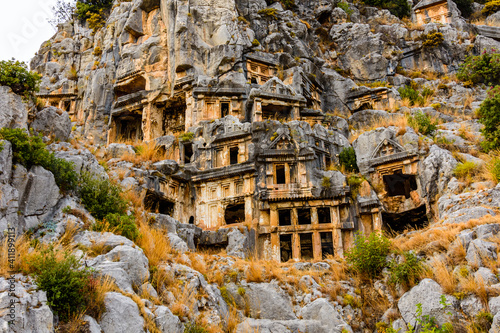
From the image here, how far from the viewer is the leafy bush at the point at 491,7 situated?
49188mm

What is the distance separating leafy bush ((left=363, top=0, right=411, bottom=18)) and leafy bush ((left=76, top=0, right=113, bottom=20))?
31612 mm

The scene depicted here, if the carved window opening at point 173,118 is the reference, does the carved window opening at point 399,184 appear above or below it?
below

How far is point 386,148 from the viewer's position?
90.5 ft

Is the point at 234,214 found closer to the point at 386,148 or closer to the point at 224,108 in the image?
the point at 224,108

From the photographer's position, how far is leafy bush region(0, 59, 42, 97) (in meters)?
14.8

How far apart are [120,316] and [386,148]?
2195cm

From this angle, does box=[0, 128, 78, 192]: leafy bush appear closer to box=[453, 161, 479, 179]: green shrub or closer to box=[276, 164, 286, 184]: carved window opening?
box=[276, 164, 286, 184]: carved window opening

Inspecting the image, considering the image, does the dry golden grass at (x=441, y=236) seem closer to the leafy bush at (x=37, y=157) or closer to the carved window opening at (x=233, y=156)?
the leafy bush at (x=37, y=157)

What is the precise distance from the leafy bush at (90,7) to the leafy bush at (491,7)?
145 ft

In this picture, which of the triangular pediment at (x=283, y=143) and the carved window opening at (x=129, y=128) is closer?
the triangular pediment at (x=283, y=143)

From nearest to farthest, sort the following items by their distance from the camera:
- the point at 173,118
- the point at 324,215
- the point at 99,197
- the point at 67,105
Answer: the point at 99,197 < the point at 324,215 < the point at 173,118 < the point at 67,105

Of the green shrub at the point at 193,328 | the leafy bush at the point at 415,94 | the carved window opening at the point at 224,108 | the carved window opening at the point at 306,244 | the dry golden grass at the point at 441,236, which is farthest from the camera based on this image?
the leafy bush at the point at 415,94

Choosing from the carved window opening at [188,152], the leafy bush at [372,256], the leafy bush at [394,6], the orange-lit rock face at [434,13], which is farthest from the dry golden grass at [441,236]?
the leafy bush at [394,6]

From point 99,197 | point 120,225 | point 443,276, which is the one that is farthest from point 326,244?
point 120,225
